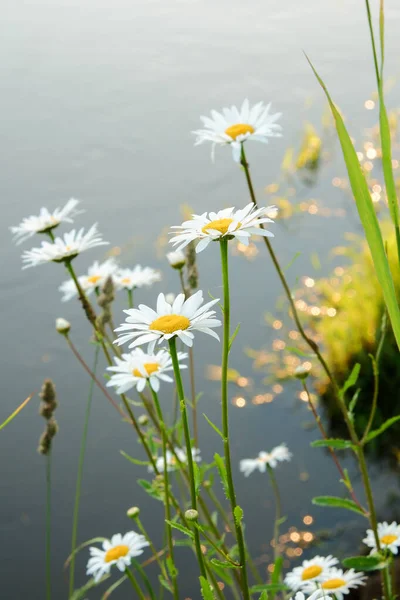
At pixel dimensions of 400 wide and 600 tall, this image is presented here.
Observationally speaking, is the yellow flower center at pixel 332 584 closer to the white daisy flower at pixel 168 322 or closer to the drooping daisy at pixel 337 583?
the drooping daisy at pixel 337 583

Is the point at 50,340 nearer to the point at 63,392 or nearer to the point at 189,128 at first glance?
the point at 63,392

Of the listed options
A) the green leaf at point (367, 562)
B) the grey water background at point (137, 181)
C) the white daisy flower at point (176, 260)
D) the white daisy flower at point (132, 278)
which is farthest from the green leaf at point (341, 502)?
the grey water background at point (137, 181)

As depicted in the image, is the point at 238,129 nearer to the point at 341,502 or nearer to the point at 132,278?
the point at 132,278

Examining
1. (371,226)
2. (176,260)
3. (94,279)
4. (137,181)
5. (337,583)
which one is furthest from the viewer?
(137,181)

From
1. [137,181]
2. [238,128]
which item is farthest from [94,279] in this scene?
[137,181]

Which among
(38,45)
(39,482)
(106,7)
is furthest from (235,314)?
(106,7)

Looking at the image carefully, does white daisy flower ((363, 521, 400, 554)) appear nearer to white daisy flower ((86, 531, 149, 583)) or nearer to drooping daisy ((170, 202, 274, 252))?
white daisy flower ((86, 531, 149, 583))

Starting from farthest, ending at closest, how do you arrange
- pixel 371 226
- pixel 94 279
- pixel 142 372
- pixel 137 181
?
pixel 137 181, pixel 94 279, pixel 142 372, pixel 371 226
